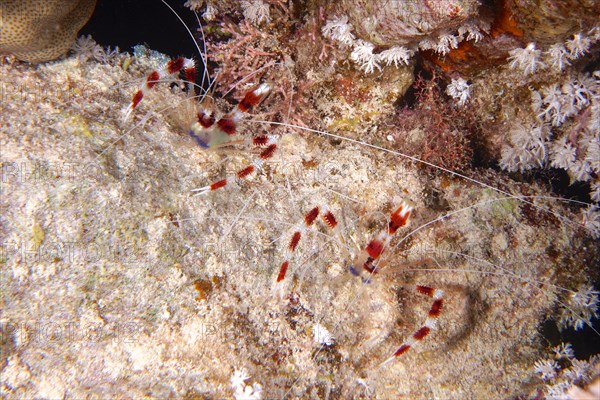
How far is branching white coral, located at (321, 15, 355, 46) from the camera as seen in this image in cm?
340

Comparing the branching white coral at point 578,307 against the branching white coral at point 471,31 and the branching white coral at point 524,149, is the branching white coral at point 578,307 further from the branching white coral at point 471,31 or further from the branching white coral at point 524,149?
the branching white coral at point 471,31

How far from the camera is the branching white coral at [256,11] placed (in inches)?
137

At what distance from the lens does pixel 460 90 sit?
3.81 m

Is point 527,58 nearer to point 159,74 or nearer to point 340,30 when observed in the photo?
point 340,30

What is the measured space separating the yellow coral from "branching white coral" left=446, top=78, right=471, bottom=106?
392cm

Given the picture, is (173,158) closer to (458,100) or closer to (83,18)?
(83,18)

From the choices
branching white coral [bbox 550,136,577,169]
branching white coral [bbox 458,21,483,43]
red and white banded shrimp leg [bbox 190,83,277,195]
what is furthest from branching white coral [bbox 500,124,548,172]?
red and white banded shrimp leg [bbox 190,83,277,195]

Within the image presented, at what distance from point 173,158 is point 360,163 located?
6.40 ft

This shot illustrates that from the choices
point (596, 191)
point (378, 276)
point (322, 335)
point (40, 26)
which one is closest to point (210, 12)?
point (40, 26)

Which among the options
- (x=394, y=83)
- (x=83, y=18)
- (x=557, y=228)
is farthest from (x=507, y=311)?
(x=83, y=18)

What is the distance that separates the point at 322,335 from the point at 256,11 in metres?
3.34

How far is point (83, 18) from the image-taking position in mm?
3422

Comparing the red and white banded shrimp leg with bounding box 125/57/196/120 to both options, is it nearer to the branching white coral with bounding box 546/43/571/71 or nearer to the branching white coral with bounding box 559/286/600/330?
→ the branching white coral with bounding box 546/43/571/71

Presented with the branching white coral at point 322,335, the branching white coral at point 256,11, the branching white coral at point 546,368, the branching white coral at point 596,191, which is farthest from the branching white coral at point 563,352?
the branching white coral at point 256,11
